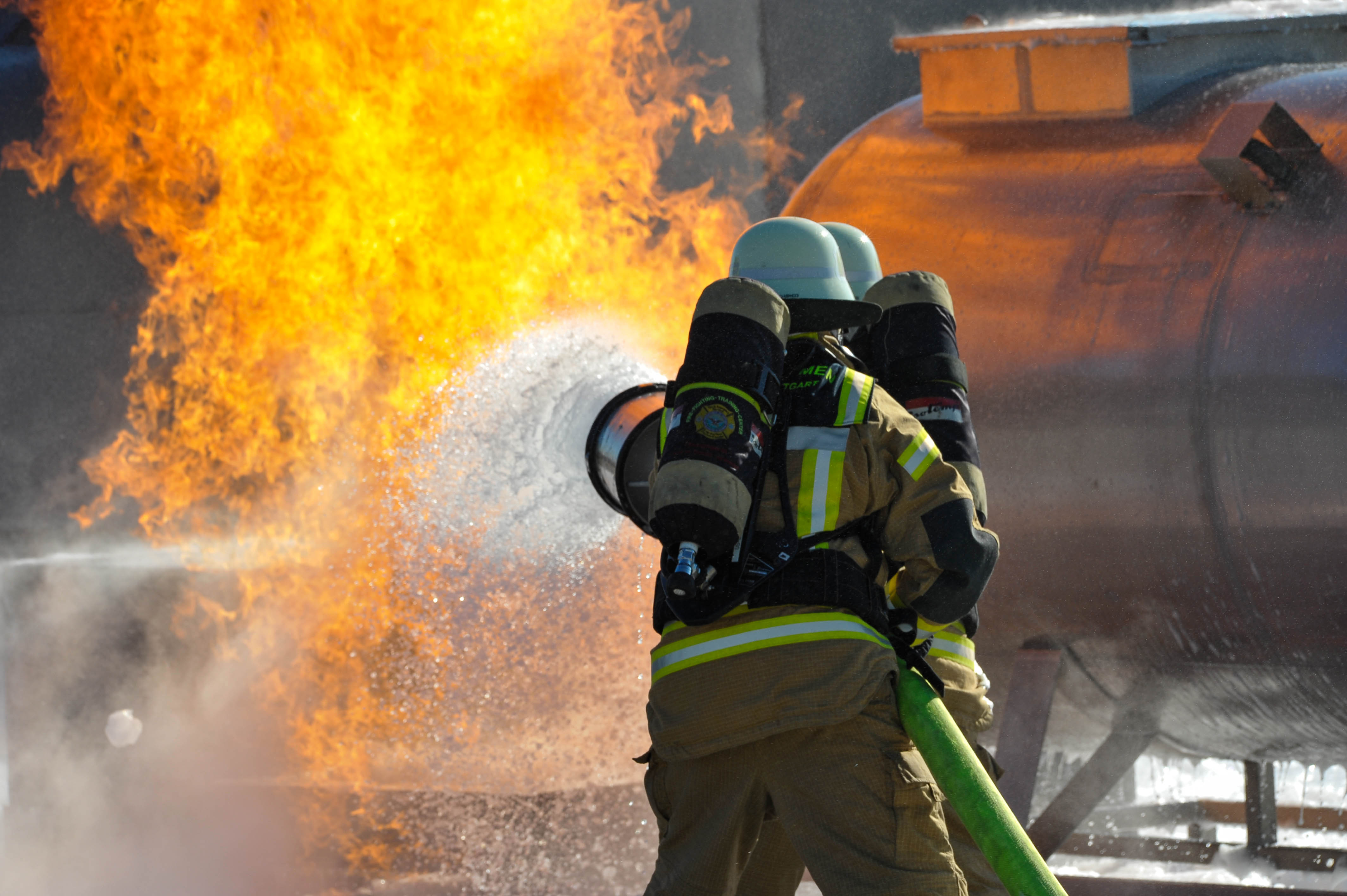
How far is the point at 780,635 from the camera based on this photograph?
1758mm

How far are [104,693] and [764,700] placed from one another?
181 inches

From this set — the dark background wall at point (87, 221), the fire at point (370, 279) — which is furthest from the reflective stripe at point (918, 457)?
the dark background wall at point (87, 221)

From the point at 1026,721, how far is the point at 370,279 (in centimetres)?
383

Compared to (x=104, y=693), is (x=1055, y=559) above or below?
above

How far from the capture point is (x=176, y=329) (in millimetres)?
5766

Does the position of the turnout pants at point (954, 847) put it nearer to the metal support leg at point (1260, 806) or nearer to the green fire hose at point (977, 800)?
the green fire hose at point (977, 800)

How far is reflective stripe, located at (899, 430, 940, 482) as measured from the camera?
1832 mm

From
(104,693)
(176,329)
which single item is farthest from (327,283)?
(104,693)

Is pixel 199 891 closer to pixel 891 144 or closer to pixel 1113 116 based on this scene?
pixel 891 144

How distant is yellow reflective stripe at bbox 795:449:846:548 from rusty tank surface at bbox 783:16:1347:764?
1.10m

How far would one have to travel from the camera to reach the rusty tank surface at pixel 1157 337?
2424 mm


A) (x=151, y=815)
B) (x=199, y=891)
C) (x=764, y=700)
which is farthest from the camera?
(x=151, y=815)

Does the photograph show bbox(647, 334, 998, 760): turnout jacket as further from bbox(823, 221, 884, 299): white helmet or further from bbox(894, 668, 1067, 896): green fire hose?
bbox(823, 221, 884, 299): white helmet

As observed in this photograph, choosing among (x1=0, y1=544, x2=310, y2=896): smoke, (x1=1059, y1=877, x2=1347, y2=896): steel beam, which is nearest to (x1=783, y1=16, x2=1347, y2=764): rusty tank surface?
(x1=1059, y1=877, x2=1347, y2=896): steel beam
